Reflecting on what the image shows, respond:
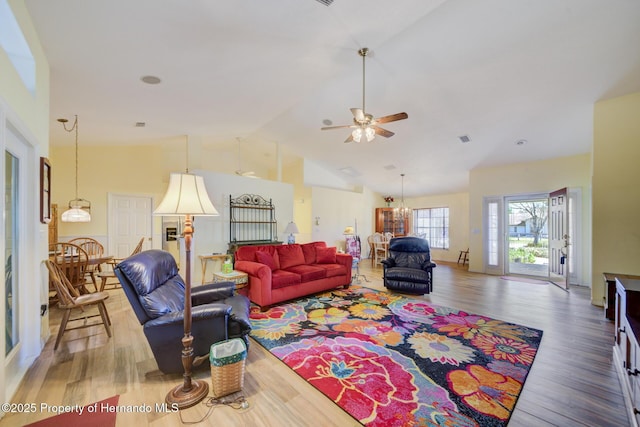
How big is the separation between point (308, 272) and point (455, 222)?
259 inches

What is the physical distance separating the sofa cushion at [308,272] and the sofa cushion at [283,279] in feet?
0.37

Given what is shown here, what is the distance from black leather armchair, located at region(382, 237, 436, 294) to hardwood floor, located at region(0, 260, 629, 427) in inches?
54.4

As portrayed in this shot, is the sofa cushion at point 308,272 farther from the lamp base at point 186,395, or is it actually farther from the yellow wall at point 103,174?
the yellow wall at point 103,174

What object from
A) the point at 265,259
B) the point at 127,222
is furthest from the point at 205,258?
the point at 127,222

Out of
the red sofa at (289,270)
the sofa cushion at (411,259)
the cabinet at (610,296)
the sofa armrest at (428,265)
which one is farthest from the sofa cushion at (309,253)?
the cabinet at (610,296)

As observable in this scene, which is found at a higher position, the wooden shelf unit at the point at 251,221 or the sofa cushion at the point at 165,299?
the wooden shelf unit at the point at 251,221

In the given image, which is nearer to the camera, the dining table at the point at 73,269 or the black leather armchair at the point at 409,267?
the dining table at the point at 73,269

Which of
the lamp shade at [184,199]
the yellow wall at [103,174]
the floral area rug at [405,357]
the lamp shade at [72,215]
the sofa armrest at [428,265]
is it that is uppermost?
the yellow wall at [103,174]

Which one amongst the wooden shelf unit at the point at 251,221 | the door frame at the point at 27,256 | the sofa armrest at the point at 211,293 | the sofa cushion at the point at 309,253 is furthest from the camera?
the wooden shelf unit at the point at 251,221

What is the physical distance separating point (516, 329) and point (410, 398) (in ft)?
7.02

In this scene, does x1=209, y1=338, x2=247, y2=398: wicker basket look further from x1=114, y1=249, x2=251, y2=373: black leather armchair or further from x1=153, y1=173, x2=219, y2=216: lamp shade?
x1=153, y1=173, x2=219, y2=216: lamp shade

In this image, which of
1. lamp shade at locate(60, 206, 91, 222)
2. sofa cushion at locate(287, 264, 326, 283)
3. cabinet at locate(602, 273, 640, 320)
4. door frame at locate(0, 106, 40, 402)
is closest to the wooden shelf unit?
sofa cushion at locate(287, 264, 326, 283)

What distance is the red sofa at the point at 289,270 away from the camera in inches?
151

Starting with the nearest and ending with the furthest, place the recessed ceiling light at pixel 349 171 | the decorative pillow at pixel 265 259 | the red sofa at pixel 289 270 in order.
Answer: the red sofa at pixel 289 270 → the decorative pillow at pixel 265 259 → the recessed ceiling light at pixel 349 171
